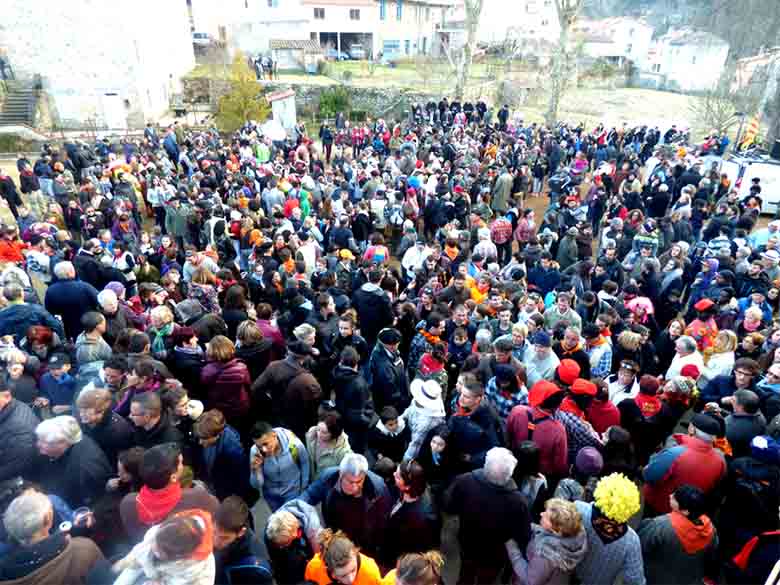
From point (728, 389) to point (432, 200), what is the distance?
668cm

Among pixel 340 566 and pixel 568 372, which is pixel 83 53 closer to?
pixel 568 372

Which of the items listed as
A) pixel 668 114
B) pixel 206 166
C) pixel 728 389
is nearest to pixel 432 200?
pixel 206 166

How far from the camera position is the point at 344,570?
2311 mm

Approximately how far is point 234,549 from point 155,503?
569mm

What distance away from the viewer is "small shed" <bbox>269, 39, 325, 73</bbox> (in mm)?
34438

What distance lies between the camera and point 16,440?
325 cm

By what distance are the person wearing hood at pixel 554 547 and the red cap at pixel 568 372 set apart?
1376mm

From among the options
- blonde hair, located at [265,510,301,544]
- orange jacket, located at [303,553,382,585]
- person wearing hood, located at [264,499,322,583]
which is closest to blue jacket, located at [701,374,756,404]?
orange jacket, located at [303,553,382,585]

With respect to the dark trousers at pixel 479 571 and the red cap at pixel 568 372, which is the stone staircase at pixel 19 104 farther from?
the dark trousers at pixel 479 571

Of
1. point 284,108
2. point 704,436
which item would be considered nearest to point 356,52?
point 284,108

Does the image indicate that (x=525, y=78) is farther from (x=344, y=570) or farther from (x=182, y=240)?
(x=344, y=570)

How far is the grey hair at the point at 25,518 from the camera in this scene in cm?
228

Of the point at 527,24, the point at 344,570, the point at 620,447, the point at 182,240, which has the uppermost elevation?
the point at 527,24

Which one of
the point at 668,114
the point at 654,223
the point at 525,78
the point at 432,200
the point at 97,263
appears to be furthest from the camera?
the point at 525,78
